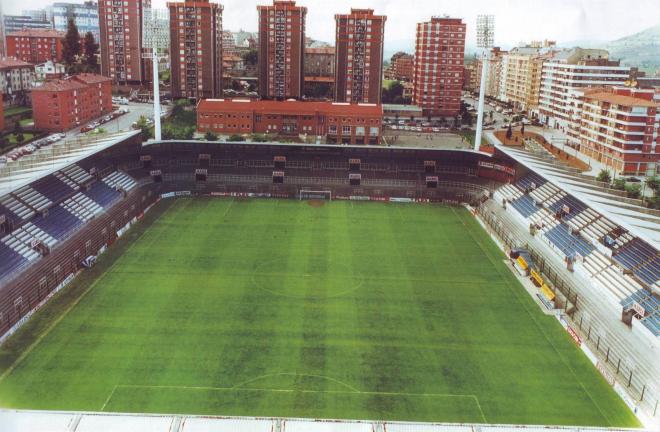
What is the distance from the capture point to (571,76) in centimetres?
6912

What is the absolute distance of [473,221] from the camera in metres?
33.1

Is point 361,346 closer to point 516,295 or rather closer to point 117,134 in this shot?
point 516,295

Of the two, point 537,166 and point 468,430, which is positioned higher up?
point 537,166

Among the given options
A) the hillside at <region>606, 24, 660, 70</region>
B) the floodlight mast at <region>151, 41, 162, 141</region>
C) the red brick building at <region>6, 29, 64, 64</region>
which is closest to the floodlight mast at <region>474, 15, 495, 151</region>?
the hillside at <region>606, 24, 660, 70</region>

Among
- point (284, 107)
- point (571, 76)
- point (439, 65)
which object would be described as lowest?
point (284, 107)

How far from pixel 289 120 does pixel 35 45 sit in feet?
161

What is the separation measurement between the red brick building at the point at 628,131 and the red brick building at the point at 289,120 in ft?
61.6

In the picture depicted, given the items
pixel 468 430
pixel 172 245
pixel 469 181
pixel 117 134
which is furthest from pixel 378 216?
pixel 468 430

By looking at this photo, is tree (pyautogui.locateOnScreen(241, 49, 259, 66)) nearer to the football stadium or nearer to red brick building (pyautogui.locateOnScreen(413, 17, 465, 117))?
red brick building (pyautogui.locateOnScreen(413, 17, 465, 117))

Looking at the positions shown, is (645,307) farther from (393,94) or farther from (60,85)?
(393,94)

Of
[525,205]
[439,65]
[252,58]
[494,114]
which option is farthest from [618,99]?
[252,58]

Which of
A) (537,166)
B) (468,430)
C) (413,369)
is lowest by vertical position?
(413,369)

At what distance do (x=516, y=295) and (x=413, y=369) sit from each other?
7398 millimetres

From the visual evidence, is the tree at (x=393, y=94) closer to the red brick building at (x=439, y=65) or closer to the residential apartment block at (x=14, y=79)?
the red brick building at (x=439, y=65)
